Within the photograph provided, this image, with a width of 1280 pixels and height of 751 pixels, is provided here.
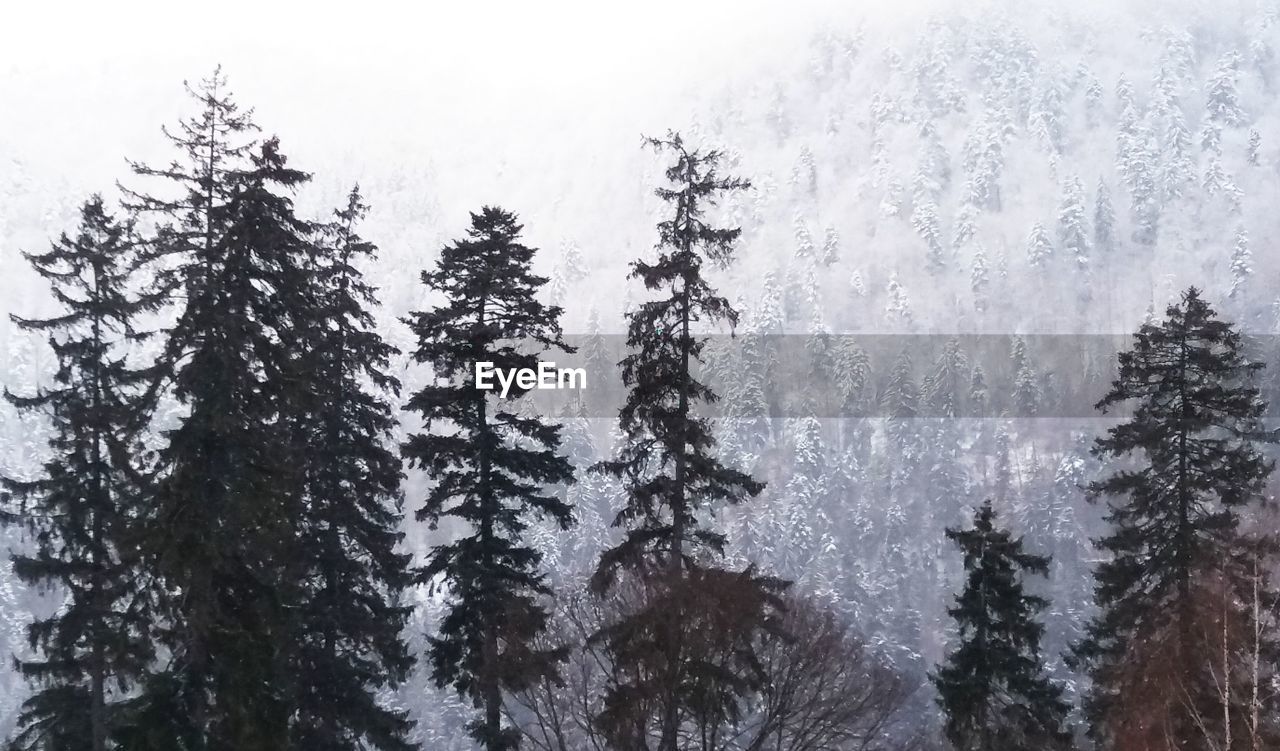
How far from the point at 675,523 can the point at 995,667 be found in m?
9.01

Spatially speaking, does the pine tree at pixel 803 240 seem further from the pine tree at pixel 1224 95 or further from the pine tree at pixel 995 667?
the pine tree at pixel 995 667

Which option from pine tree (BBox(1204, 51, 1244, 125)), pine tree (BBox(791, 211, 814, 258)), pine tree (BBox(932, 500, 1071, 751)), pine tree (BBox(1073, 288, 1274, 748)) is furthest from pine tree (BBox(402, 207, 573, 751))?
pine tree (BBox(1204, 51, 1244, 125))

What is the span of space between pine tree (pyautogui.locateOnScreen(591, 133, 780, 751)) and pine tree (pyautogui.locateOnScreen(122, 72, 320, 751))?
18.0 feet

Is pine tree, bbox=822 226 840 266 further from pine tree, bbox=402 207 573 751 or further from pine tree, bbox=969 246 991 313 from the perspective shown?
pine tree, bbox=402 207 573 751

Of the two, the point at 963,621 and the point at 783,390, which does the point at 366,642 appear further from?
the point at 783,390

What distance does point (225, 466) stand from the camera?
14.3 m

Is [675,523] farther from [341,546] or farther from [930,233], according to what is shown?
[930,233]

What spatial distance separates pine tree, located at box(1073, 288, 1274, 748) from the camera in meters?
19.6

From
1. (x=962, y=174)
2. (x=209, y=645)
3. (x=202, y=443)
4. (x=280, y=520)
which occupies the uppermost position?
(x=962, y=174)

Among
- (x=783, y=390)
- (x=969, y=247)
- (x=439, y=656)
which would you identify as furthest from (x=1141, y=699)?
(x=969, y=247)

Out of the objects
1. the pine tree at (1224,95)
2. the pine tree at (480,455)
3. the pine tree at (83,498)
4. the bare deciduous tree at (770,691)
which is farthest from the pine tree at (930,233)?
the pine tree at (83,498)

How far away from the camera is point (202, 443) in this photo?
14.3 metres

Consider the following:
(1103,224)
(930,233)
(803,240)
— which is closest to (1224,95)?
(1103,224)

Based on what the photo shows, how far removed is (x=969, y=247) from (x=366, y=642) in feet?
481
